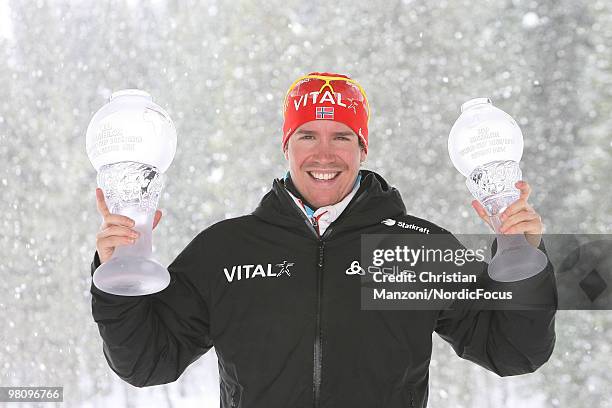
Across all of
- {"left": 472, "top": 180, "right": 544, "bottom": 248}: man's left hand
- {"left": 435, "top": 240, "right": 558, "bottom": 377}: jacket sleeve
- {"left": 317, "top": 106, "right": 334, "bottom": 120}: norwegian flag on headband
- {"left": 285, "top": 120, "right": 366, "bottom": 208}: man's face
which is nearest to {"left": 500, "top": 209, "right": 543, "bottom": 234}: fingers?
{"left": 472, "top": 180, "right": 544, "bottom": 248}: man's left hand

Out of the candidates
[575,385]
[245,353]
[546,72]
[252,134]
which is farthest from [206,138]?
[245,353]

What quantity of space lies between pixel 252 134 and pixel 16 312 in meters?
2.70

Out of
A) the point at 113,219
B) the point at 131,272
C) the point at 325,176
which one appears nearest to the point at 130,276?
the point at 131,272

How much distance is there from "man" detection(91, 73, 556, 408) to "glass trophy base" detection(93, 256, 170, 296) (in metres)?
0.04

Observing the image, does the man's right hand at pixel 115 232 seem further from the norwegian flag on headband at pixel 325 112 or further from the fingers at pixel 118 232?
the norwegian flag on headband at pixel 325 112

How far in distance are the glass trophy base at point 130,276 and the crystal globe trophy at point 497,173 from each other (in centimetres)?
74

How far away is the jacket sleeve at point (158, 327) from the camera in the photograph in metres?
1.62

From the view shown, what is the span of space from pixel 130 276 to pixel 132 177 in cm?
22

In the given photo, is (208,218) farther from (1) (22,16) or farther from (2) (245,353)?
(2) (245,353)

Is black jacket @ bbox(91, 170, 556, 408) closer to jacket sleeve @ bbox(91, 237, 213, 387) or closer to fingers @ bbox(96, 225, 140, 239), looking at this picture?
jacket sleeve @ bbox(91, 237, 213, 387)

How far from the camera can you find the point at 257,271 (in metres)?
1.79

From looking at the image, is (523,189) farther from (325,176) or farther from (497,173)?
(325,176)

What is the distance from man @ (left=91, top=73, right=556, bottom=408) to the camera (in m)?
1.67

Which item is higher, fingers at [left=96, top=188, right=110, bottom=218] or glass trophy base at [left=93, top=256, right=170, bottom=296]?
fingers at [left=96, top=188, right=110, bottom=218]
